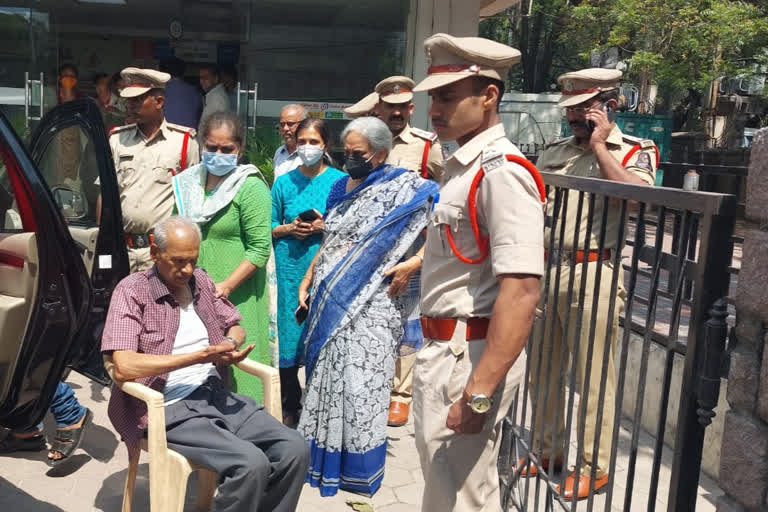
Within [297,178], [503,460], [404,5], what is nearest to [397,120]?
[297,178]

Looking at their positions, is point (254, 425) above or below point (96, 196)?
below

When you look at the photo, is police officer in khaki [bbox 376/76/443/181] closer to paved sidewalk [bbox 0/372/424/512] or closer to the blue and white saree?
the blue and white saree

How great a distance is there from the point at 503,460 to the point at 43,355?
1938 millimetres

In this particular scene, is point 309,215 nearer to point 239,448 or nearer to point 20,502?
point 239,448

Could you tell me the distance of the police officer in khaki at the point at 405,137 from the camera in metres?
5.09

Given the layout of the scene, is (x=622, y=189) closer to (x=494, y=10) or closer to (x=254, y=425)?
(x=254, y=425)

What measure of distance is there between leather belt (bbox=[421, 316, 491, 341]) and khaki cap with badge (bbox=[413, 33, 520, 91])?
0.69 metres

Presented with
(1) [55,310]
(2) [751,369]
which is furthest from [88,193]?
(2) [751,369]

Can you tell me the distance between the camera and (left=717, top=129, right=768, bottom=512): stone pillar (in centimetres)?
202

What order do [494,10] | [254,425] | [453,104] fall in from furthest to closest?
[494,10]
[254,425]
[453,104]

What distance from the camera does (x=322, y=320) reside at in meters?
4.09

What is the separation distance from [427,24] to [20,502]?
6.57 metres

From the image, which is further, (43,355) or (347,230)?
(347,230)

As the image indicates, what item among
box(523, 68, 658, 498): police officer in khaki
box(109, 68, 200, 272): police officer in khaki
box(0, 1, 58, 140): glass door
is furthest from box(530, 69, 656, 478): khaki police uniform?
box(0, 1, 58, 140): glass door
